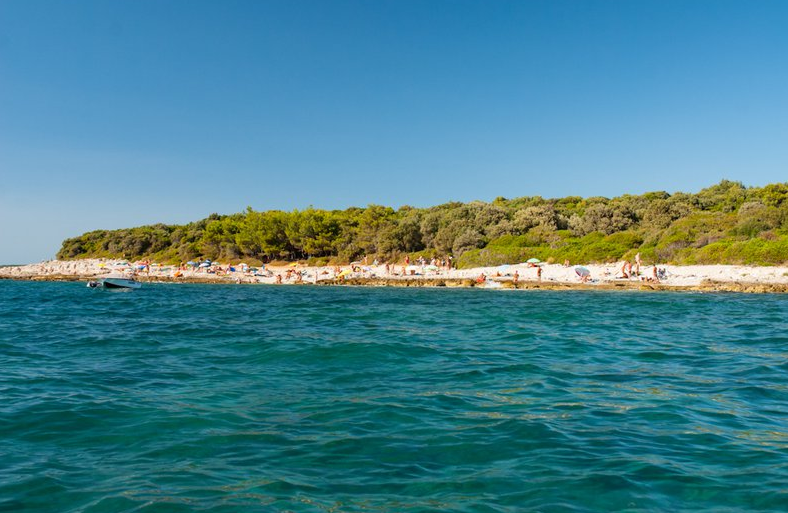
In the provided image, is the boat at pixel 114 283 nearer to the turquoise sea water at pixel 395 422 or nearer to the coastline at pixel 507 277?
the coastline at pixel 507 277

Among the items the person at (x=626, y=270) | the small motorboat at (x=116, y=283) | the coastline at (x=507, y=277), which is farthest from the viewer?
the small motorboat at (x=116, y=283)

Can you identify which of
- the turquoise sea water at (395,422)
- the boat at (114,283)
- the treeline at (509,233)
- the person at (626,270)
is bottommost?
the turquoise sea water at (395,422)

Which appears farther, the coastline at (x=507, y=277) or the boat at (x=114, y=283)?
the boat at (x=114, y=283)

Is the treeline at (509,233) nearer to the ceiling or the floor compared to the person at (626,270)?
nearer to the ceiling

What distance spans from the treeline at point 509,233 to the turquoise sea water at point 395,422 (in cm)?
3268

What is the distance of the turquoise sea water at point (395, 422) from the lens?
4.95 m

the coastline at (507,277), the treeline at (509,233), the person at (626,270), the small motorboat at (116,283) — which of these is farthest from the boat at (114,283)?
the person at (626,270)

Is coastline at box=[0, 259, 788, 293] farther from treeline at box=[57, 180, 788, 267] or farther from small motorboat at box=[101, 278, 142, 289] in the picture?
small motorboat at box=[101, 278, 142, 289]

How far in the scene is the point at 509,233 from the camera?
58.4 metres

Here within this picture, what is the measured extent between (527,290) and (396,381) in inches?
1175

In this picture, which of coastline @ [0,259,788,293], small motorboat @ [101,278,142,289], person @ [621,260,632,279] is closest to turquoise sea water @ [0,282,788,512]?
coastline @ [0,259,788,293]

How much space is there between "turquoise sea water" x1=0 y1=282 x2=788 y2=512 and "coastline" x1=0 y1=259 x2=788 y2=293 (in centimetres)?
2103

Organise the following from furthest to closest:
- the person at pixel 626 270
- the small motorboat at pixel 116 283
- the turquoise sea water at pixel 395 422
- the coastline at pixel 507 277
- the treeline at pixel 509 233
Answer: the treeline at pixel 509 233 < the small motorboat at pixel 116 283 < the person at pixel 626 270 < the coastline at pixel 507 277 < the turquoise sea water at pixel 395 422

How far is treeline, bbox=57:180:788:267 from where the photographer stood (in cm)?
4406
